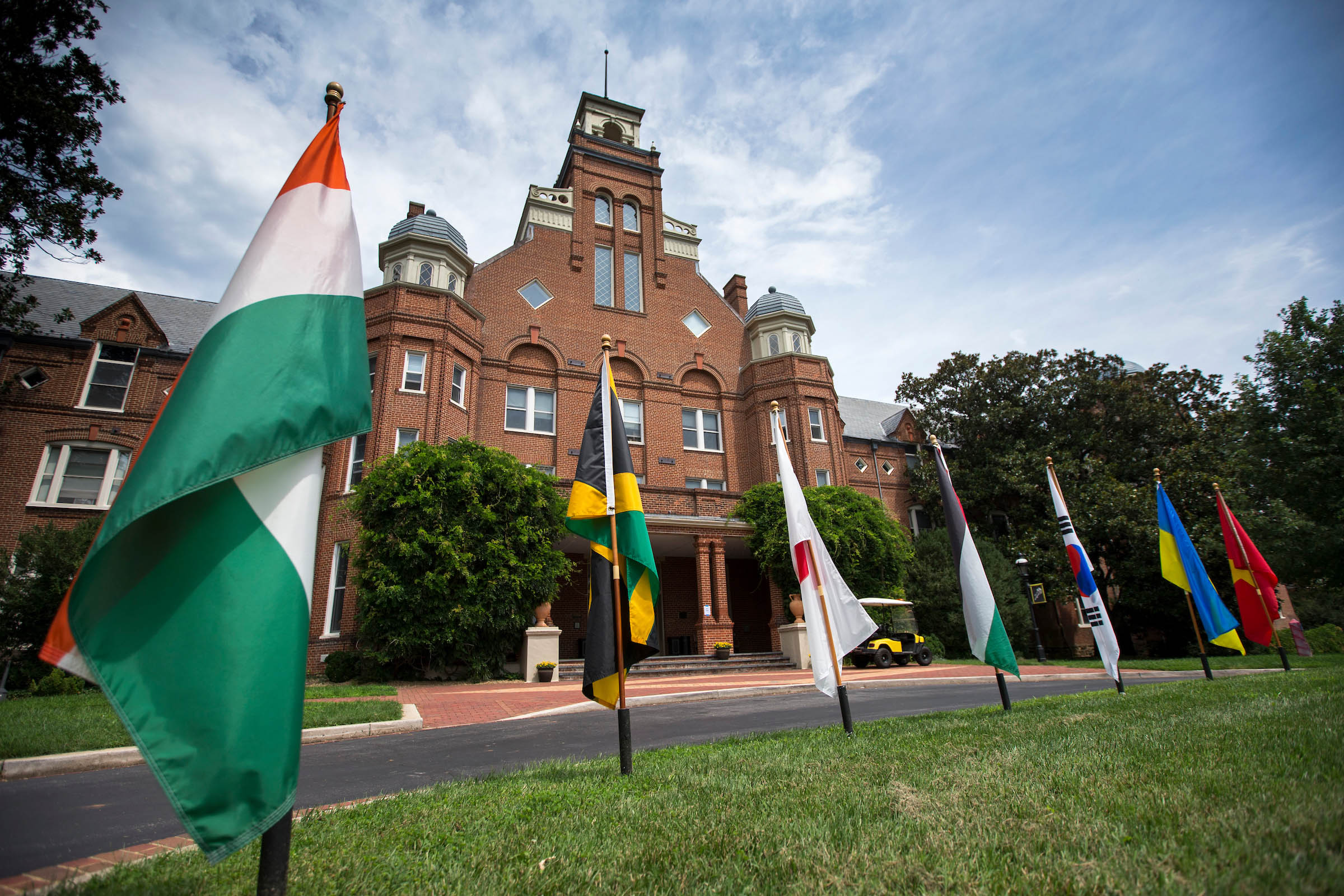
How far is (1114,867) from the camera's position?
2250 mm

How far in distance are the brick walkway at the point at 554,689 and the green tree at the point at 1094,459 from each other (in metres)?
9.28

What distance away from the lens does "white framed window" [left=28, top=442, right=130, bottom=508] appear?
19156 mm

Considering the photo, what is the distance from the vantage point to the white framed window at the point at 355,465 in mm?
19203

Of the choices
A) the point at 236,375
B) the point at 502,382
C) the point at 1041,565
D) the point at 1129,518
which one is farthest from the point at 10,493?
the point at 1129,518

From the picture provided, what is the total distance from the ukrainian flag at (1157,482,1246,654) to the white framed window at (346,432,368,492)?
62.1ft

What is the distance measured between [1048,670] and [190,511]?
20.3 meters

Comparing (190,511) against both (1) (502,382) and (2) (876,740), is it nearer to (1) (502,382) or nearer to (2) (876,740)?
(2) (876,740)

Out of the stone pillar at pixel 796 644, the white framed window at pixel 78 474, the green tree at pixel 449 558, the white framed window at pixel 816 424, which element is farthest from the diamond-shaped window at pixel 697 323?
the white framed window at pixel 78 474

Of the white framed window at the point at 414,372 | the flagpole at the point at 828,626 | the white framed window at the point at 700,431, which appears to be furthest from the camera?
the white framed window at the point at 700,431

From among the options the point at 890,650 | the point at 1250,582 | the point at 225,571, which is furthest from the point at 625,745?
the point at 890,650

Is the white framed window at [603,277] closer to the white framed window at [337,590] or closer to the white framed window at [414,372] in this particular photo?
the white framed window at [414,372]

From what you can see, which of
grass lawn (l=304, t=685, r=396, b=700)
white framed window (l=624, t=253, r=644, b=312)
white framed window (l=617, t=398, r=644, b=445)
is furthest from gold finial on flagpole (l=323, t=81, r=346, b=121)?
white framed window (l=624, t=253, r=644, b=312)

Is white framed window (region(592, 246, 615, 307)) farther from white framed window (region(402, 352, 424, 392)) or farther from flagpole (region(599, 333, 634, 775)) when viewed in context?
flagpole (region(599, 333, 634, 775))

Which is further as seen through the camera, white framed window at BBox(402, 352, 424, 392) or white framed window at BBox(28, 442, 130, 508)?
white framed window at BBox(402, 352, 424, 392)
